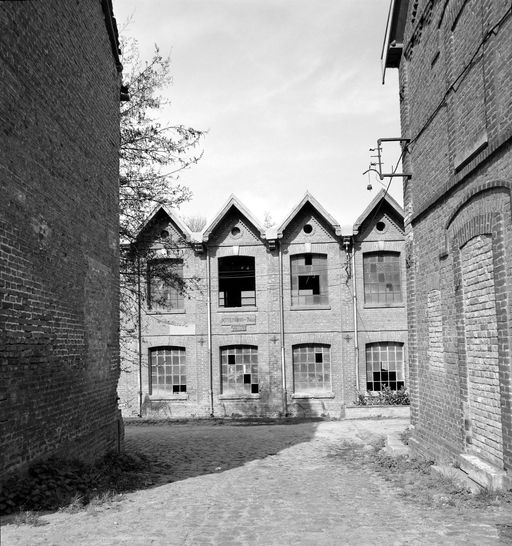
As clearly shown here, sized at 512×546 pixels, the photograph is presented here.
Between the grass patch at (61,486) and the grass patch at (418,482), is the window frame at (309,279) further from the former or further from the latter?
the grass patch at (61,486)

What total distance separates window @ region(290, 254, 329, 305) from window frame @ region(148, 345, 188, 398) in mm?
4951

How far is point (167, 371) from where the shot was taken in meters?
23.8

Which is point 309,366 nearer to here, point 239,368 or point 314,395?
point 314,395

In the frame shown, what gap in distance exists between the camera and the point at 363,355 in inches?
909

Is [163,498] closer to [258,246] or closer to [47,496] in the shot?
[47,496]

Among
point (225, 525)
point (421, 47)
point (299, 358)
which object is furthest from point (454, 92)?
point (299, 358)

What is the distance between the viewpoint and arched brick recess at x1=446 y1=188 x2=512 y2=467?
7.12 meters

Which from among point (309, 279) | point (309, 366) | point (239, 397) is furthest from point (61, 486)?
point (309, 279)

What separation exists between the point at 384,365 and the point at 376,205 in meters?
6.18

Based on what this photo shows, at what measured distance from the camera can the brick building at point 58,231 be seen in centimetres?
702

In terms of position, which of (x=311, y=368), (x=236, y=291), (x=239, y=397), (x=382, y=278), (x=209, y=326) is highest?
(x=382, y=278)

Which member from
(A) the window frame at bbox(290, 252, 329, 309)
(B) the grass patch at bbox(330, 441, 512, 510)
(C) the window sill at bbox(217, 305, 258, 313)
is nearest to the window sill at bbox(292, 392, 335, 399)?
(A) the window frame at bbox(290, 252, 329, 309)

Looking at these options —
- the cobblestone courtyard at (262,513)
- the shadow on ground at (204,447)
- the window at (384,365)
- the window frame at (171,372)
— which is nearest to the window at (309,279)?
the window at (384,365)

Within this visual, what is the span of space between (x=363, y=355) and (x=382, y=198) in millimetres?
6056
